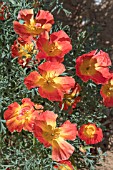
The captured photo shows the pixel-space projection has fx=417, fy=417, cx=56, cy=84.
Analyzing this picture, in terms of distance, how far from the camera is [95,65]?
6.40ft

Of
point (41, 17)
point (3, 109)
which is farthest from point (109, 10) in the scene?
point (3, 109)

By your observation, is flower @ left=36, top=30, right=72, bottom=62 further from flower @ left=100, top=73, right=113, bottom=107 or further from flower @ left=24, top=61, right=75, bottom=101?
flower @ left=100, top=73, right=113, bottom=107

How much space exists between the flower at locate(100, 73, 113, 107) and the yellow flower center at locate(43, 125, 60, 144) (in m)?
0.27

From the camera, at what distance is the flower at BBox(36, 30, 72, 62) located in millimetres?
1821

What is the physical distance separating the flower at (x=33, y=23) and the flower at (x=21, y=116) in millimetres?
323

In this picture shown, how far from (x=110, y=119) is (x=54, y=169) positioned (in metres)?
0.79

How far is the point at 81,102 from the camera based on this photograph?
229cm

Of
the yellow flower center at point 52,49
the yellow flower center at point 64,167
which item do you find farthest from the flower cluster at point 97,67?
the yellow flower center at point 64,167

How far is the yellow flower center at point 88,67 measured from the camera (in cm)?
187

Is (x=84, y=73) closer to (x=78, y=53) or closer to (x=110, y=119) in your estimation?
(x=78, y=53)

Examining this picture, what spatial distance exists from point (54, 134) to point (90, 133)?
30 cm

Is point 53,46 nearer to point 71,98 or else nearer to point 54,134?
point 71,98

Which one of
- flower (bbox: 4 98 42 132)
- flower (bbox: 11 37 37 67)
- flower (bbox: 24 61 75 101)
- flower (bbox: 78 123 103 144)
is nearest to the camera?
flower (bbox: 24 61 75 101)

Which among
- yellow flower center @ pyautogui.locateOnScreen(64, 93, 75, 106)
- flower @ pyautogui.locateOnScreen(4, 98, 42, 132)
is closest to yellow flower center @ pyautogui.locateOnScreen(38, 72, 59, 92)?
flower @ pyautogui.locateOnScreen(4, 98, 42, 132)
